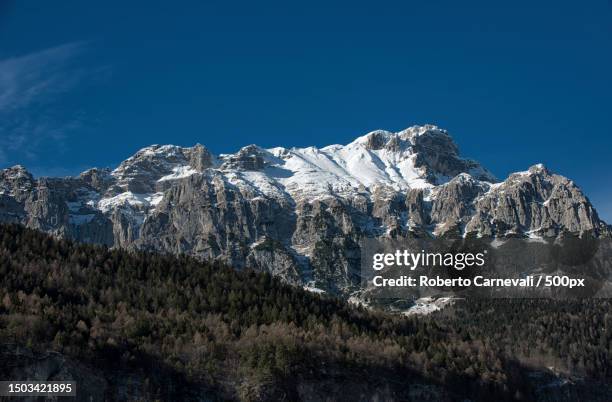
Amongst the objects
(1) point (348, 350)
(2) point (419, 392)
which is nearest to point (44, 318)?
(1) point (348, 350)

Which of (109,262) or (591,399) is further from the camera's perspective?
(591,399)

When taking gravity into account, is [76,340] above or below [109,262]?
below

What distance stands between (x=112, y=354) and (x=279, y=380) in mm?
20862

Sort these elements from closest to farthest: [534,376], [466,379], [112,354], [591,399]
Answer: [112,354] < [466,379] < [534,376] < [591,399]

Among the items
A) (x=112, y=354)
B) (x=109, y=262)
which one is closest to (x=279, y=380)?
(x=112, y=354)

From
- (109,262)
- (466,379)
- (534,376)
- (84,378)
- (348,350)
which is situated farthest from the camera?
(534,376)

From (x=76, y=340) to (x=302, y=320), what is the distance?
40.7 metres

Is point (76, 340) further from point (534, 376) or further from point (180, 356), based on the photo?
point (534, 376)

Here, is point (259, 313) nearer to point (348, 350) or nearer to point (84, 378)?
point (348, 350)

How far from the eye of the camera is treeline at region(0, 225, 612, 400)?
4318 inches

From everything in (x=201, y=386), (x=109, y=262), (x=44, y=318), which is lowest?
(x=201, y=386)

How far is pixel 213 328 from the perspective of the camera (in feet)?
407

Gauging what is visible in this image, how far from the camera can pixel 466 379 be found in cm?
13038

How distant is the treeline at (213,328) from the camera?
10969 cm
